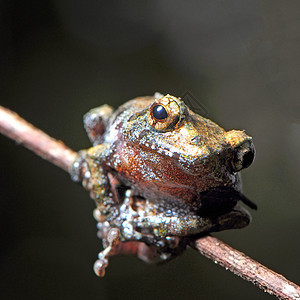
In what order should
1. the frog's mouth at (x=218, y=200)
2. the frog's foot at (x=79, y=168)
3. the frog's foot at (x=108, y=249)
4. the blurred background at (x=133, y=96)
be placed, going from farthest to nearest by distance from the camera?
the blurred background at (x=133, y=96) < the frog's foot at (x=79, y=168) < the frog's foot at (x=108, y=249) < the frog's mouth at (x=218, y=200)

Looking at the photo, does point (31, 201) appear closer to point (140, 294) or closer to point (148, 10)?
point (140, 294)

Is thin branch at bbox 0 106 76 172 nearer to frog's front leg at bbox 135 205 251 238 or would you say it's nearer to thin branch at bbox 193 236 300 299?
frog's front leg at bbox 135 205 251 238

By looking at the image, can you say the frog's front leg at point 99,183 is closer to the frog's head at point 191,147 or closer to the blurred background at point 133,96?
the frog's head at point 191,147

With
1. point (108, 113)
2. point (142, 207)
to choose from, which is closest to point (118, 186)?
point (142, 207)

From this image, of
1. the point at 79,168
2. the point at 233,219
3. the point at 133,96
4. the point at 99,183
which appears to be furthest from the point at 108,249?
→ the point at 133,96

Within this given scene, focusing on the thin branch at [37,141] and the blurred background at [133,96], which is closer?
the thin branch at [37,141]

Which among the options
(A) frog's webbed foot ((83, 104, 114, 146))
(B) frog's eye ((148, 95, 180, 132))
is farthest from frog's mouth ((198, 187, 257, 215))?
(A) frog's webbed foot ((83, 104, 114, 146))

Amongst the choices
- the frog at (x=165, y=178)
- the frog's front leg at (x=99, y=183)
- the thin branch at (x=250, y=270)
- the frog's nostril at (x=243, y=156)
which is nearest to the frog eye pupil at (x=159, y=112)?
the frog at (x=165, y=178)
